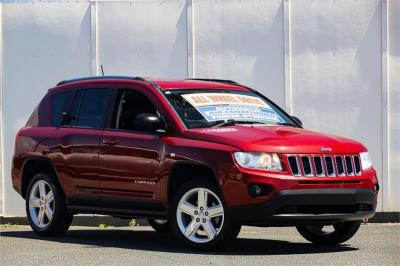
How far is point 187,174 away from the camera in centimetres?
1084

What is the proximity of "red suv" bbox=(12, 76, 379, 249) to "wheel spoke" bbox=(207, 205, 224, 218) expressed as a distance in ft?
0.04

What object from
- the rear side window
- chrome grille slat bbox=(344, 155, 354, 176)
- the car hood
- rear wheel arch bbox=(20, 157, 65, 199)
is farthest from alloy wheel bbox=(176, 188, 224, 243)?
rear wheel arch bbox=(20, 157, 65, 199)

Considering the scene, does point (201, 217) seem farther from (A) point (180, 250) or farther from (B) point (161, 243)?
(B) point (161, 243)

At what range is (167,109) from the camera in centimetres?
1112

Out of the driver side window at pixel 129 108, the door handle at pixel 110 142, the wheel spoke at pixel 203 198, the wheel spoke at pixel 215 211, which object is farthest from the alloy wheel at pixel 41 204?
the wheel spoke at pixel 215 211

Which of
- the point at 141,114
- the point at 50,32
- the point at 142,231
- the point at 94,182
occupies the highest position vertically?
the point at 50,32

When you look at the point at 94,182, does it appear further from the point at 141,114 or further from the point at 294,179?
the point at 294,179

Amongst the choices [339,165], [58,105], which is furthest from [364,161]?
[58,105]

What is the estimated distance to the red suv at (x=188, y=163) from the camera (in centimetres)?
1018

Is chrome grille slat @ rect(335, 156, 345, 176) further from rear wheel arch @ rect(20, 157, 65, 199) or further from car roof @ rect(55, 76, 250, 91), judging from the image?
rear wheel arch @ rect(20, 157, 65, 199)

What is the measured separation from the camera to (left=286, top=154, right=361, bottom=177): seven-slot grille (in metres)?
10.2

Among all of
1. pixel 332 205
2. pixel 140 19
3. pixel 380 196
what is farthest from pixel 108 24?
pixel 332 205

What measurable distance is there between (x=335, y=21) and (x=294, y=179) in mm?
6810

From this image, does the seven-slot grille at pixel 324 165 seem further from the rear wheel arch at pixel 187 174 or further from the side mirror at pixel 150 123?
the side mirror at pixel 150 123
